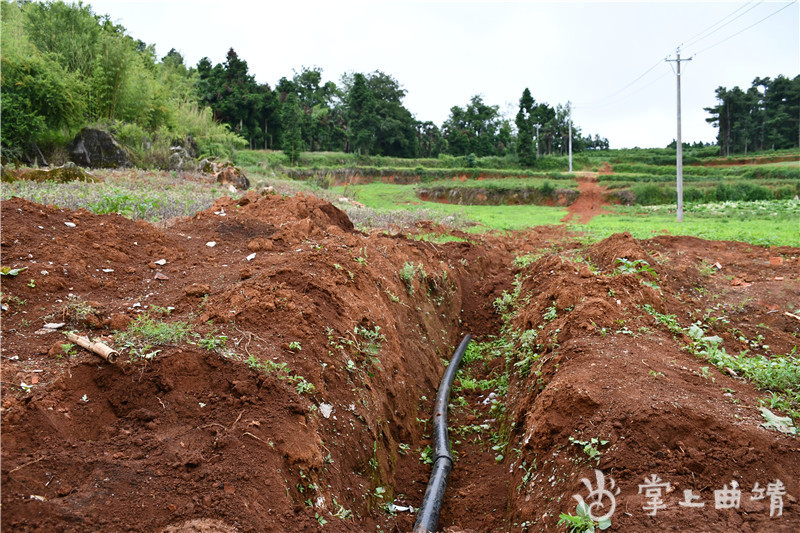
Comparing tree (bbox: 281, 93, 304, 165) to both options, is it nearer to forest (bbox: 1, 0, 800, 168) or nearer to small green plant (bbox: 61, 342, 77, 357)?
forest (bbox: 1, 0, 800, 168)

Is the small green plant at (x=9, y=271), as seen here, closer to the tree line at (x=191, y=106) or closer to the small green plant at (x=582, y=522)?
the small green plant at (x=582, y=522)

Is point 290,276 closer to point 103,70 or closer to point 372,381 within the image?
point 372,381

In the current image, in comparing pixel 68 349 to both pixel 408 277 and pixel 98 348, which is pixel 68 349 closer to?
pixel 98 348

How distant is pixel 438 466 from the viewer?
4.77 metres

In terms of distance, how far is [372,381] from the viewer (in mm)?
5141

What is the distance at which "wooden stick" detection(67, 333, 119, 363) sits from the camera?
3.58 meters

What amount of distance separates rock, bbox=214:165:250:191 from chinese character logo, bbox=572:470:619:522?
1616 cm

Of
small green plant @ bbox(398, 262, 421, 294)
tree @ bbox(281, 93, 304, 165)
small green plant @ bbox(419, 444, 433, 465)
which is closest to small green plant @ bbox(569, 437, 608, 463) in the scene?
small green plant @ bbox(419, 444, 433, 465)

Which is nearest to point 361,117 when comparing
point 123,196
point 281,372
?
point 123,196

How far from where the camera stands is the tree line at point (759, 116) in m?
51.3

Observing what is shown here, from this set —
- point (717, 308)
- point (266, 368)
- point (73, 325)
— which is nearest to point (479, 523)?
point (266, 368)

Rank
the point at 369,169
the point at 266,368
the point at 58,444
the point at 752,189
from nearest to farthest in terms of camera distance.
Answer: the point at 58,444
the point at 266,368
the point at 752,189
the point at 369,169

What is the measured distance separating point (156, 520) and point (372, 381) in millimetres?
2634

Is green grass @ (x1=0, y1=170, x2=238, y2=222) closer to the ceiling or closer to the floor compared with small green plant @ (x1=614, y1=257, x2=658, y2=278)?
closer to the ceiling
